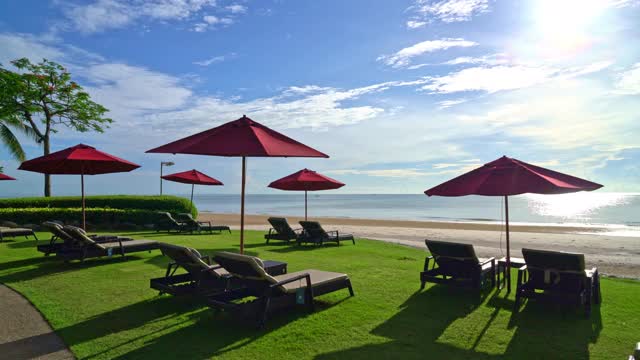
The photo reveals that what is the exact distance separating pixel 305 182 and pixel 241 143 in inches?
362

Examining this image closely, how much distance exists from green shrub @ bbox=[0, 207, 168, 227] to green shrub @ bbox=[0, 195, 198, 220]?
723mm

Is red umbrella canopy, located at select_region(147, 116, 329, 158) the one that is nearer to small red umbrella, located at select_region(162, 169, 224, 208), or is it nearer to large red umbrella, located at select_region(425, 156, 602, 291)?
large red umbrella, located at select_region(425, 156, 602, 291)

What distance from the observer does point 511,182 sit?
602 centimetres

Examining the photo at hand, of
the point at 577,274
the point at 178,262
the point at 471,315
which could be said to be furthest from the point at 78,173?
the point at 577,274

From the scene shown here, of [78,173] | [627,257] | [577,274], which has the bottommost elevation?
[627,257]

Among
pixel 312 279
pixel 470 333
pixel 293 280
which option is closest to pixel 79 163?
pixel 312 279

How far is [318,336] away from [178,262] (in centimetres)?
254

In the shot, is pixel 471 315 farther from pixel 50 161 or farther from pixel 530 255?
pixel 50 161

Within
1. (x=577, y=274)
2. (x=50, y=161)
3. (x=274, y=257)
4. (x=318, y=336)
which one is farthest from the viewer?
(x=274, y=257)

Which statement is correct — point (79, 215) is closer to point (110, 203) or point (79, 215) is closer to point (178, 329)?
point (110, 203)

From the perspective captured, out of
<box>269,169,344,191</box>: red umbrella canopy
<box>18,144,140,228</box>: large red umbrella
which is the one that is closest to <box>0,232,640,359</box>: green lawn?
<box>18,144,140,228</box>: large red umbrella

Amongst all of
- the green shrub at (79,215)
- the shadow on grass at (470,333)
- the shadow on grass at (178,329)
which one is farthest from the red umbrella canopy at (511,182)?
the green shrub at (79,215)

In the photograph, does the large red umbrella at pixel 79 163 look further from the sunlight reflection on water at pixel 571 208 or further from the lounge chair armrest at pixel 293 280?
the sunlight reflection on water at pixel 571 208

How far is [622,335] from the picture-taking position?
493cm
